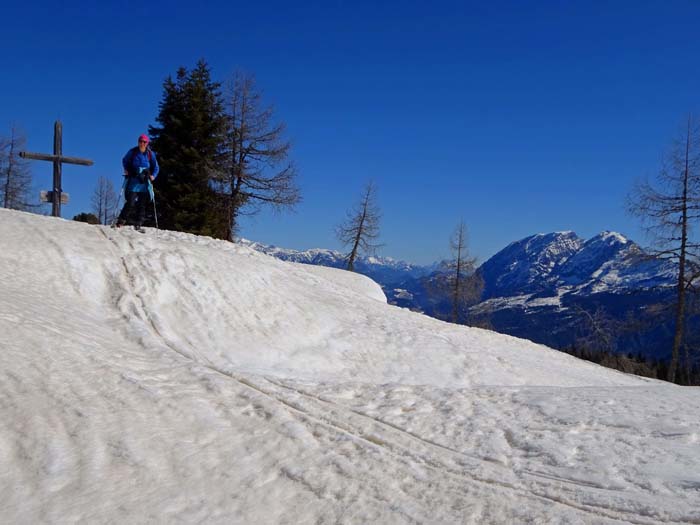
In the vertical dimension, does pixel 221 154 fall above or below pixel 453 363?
above

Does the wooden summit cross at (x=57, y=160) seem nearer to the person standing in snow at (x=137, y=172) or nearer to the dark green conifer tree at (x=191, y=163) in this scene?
the person standing in snow at (x=137, y=172)

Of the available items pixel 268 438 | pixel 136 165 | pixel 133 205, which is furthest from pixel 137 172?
pixel 268 438

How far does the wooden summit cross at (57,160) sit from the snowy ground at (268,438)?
741cm

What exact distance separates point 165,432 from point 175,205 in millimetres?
26137

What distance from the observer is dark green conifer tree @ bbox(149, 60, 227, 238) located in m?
28.0

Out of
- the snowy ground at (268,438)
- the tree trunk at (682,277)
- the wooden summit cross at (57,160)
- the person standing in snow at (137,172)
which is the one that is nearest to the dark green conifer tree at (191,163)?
the wooden summit cross at (57,160)

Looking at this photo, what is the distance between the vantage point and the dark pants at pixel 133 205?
12625 millimetres

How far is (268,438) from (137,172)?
981 centimetres

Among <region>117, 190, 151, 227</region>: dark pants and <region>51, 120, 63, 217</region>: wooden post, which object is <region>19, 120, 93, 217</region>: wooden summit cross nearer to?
<region>51, 120, 63, 217</region>: wooden post

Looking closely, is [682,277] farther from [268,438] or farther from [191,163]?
[191,163]

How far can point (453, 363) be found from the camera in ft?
38.4

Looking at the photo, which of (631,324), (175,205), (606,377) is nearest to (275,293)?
(606,377)

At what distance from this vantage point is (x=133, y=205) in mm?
12844

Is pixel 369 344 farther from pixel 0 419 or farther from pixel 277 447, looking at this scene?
pixel 0 419
